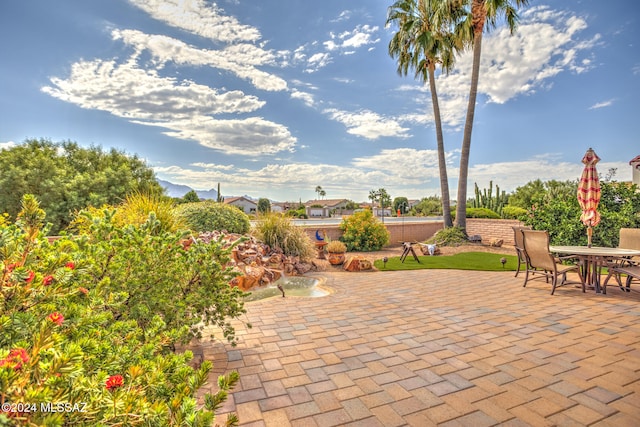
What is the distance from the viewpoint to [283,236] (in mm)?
8844

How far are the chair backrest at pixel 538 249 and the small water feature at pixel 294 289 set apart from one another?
384 cm

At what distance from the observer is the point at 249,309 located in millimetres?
4633

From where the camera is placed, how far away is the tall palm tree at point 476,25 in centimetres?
1174

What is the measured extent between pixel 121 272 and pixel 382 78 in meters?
15.8

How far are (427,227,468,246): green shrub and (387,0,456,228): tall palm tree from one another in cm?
66

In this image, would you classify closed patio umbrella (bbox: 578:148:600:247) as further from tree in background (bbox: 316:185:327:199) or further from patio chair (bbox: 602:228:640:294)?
tree in background (bbox: 316:185:327:199)

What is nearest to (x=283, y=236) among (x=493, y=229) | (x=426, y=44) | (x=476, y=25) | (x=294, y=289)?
(x=294, y=289)

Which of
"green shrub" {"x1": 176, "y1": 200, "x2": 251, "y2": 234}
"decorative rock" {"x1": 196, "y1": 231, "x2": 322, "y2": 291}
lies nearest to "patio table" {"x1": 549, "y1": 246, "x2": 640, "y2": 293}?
"decorative rock" {"x1": 196, "y1": 231, "x2": 322, "y2": 291}

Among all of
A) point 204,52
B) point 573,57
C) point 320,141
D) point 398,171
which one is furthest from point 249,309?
point 398,171

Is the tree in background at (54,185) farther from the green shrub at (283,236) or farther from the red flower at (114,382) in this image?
the red flower at (114,382)

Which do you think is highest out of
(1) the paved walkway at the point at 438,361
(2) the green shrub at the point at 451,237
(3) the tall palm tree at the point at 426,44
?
(3) the tall palm tree at the point at 426,44

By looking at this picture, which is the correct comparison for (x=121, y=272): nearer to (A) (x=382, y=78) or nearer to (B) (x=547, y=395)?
(B) (x=547, y=395)

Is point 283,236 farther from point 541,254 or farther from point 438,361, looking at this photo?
point 438,361

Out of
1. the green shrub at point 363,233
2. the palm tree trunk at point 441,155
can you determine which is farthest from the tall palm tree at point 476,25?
the green shrub at point 363,233
